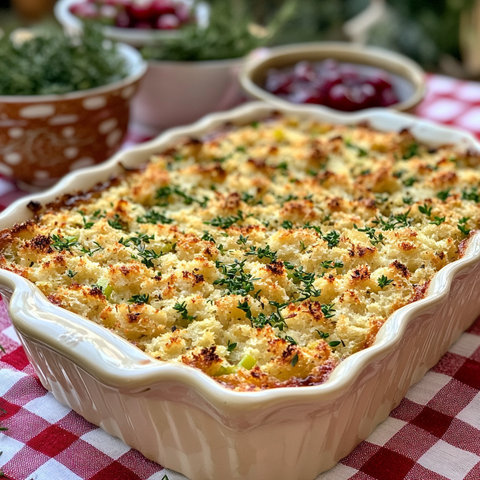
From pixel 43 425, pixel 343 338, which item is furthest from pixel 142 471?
pixel 343 338

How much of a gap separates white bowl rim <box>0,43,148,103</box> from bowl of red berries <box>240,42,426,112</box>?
1.92 ft

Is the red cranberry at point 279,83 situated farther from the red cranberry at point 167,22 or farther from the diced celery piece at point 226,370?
the diced celery piece at point 226,370

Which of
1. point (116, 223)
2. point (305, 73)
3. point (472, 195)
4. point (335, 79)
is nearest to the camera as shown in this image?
point (116, 223)

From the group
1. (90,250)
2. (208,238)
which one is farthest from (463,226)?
(90,250)

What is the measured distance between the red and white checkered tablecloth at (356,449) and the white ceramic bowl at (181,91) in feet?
5.63

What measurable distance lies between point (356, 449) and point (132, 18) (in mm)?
2647

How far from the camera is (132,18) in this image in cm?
348

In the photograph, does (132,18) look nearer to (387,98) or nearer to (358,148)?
(387,98)

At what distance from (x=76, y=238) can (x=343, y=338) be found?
0.93 metres

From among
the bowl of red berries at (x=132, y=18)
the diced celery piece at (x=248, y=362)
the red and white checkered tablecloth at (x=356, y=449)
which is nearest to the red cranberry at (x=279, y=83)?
the bowl of red berries at (x=132, y=18)

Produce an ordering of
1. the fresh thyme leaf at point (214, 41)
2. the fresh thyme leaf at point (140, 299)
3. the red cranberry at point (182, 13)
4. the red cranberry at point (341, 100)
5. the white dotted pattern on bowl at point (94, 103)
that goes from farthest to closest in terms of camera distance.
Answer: the red cranberry at point (182, 13) → the fresh thyme leaf at point (214, 41) → the red cranberry at point (341, 100) → the white dotted pattern on bowl at point (94, 103) → the fresh thyme leaf at point (140, 299)

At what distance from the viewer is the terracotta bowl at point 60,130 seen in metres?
2.62

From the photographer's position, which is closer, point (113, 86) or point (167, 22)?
point (113, 86)

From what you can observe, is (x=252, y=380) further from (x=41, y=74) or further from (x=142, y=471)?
(x=41, y=74)
